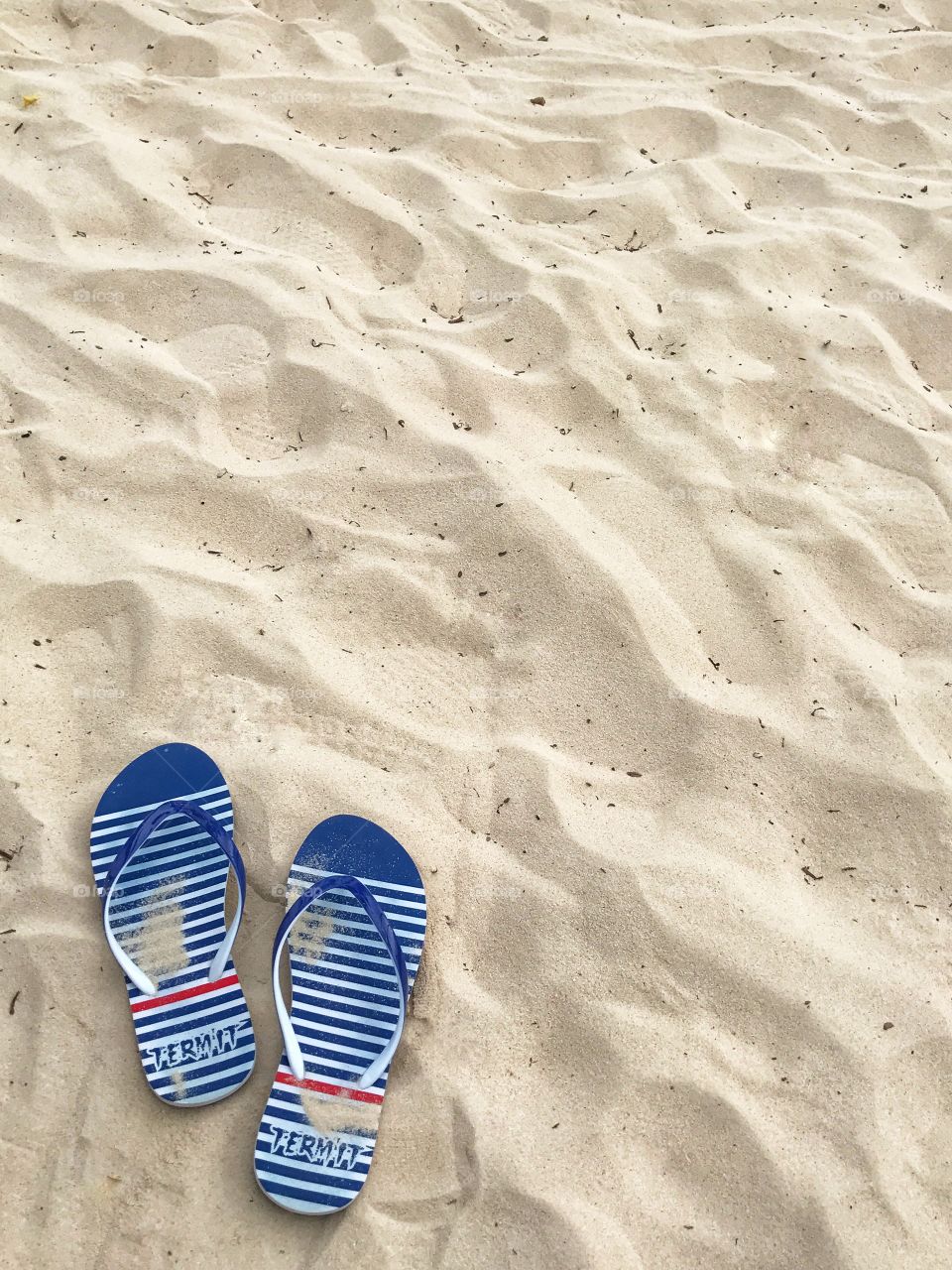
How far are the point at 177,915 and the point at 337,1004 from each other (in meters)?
0.29

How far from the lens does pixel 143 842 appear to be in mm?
1625

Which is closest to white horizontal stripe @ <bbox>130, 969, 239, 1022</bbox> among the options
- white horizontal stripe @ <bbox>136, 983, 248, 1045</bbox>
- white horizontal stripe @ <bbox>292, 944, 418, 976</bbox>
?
white horizontal stripe @ <bbox>136, 983, 248, 1045</bbox>

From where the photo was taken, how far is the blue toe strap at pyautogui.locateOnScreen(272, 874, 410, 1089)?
1.47m

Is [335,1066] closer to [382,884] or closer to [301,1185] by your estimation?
[301,1185]

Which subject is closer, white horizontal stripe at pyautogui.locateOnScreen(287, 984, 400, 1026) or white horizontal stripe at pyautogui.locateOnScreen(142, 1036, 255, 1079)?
white horizontal stripe at pyautogui.locateOnScreen(142, 1036, 255, 1079)

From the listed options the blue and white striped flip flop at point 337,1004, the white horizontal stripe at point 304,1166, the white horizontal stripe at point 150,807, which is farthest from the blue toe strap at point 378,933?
the white horizontal stripe at point 150,807

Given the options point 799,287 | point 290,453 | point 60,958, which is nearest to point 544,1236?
point 60,958

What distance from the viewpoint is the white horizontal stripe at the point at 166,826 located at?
1.62 m

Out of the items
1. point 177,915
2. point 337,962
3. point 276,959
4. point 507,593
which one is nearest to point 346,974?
point 337,962

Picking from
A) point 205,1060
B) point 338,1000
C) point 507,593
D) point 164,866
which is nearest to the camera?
point 205,1060

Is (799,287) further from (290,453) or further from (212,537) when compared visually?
(212,537)

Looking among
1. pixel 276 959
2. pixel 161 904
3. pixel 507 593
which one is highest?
pixel 507 593

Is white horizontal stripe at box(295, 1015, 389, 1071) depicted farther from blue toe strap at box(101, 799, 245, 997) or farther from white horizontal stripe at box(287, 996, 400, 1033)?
blue toe strap at box(101, 799, 245, 997)

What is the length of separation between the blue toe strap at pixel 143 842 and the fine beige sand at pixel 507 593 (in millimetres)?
42
